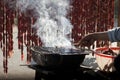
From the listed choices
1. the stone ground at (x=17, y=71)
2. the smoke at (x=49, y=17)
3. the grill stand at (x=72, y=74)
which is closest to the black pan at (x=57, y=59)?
the grill stand at (x=72, y=74)

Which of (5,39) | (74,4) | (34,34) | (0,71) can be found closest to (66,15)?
(74,4)

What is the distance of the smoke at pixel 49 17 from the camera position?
576cm

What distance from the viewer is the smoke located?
576cm

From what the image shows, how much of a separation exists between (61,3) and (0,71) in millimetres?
1771

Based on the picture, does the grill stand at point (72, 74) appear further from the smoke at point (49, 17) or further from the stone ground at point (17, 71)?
the smoke at point (49, 17)

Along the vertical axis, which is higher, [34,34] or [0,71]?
[34,34]

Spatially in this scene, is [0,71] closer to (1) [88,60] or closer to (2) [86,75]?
(1) [88,60]

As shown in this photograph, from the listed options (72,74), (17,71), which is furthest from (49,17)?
(72,74)

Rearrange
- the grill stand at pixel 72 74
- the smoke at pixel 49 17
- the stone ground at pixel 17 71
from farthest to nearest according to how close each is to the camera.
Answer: the smoke at pixel 49 17 < the stone ground at pixel 17 71 < the grill stand at pixel 72 74

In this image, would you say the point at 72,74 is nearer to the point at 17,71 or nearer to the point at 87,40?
the point at 87,40

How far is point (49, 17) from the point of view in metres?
5.88

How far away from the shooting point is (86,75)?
342 centimetres

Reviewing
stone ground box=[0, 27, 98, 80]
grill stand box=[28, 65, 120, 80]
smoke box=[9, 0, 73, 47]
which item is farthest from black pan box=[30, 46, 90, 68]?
smoke box=[9, 0, 73, 47]

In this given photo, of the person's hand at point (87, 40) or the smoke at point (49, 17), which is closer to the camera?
the person's hand at point (87, 40)
